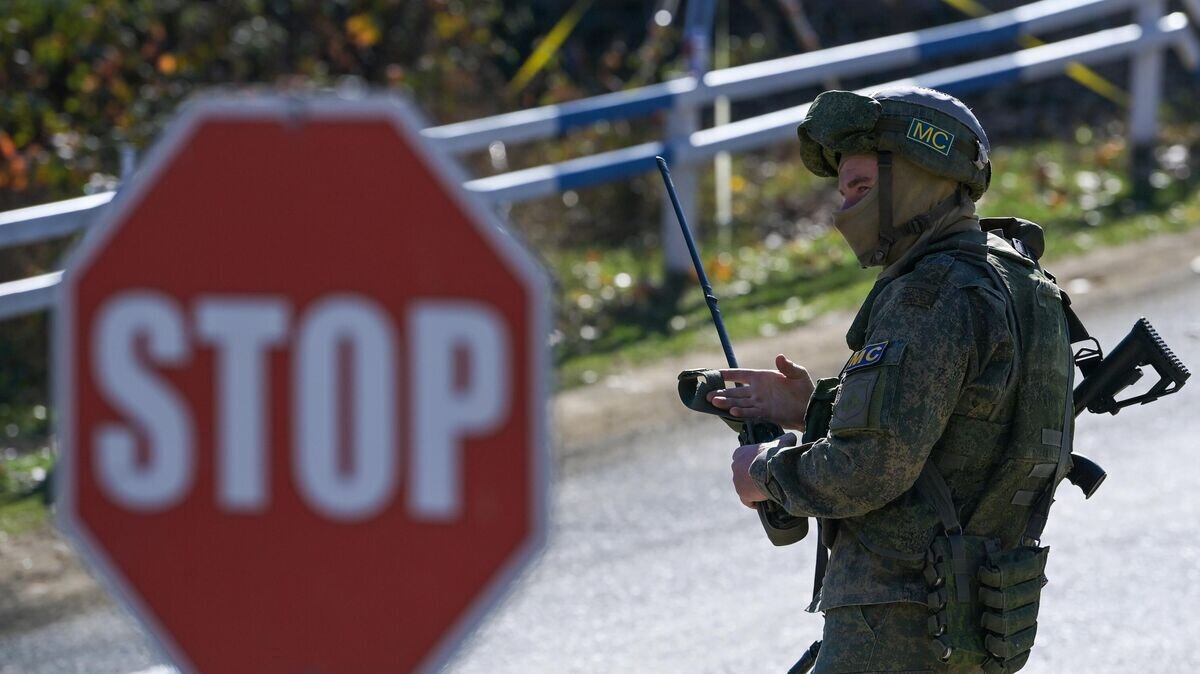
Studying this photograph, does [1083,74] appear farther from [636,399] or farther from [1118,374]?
[1118,374]

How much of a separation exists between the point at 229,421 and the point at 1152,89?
8936 millimetres

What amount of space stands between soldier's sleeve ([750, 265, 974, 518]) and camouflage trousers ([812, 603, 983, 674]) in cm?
24

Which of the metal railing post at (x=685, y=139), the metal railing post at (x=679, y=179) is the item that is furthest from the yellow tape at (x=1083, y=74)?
the metal railing post at (x=679, y=179)

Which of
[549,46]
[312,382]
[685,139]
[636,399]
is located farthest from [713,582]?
[549,46]

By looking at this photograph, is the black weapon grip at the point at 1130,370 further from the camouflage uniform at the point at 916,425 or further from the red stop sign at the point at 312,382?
the red stop sign at the point at 312,382

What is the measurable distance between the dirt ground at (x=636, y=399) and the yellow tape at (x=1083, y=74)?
2.69m

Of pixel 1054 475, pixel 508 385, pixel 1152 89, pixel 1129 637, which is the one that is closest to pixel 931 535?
pixel 1054 475

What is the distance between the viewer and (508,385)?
203cm

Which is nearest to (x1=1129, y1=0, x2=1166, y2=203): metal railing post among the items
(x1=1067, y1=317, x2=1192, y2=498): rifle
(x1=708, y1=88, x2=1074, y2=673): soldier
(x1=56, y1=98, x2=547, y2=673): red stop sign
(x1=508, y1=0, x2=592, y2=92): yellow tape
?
(x1=508, y1=0, x2=592, y2=92): yellow tape

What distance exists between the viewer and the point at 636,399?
24.5 feet

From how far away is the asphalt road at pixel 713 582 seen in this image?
16.7 feet

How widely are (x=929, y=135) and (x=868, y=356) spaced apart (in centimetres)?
45

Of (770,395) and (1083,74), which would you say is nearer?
(770,395)

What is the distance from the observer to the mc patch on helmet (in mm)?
3158
